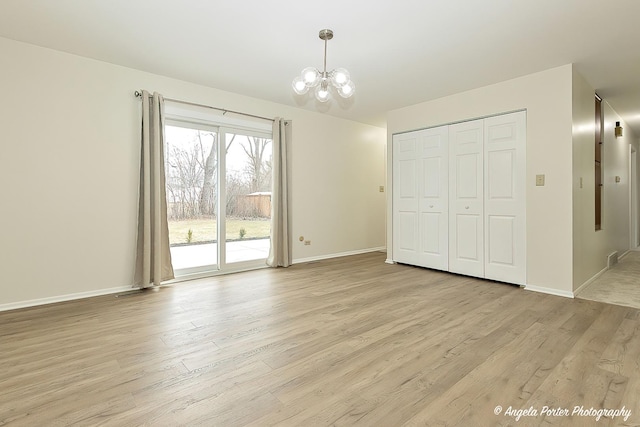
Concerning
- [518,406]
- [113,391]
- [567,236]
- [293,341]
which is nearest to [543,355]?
[518,406]

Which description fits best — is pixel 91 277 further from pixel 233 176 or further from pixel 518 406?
pixel 518 406

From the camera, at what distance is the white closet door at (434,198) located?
465 cm

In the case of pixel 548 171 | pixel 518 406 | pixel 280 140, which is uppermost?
pixel 280 140

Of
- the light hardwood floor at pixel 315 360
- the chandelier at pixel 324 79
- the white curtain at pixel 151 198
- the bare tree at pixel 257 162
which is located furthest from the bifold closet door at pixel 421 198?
the white curtain at pixel 151 198

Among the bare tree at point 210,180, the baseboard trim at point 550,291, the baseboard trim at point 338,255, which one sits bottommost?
the baseboard trim at point 550,291

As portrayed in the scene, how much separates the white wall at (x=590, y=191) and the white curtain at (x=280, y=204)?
3.71m

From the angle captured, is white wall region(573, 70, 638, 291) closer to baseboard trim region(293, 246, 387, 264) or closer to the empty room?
the empty room

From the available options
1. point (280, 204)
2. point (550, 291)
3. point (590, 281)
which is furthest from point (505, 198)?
→ point (280, 204)

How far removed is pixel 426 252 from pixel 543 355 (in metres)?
2.81

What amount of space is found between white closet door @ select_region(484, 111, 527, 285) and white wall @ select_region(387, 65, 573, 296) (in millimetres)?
89

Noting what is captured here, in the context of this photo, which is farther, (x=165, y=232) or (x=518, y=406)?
(x=165, y=232)

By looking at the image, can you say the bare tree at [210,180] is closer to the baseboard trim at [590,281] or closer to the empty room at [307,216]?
the empty room at [307,216]

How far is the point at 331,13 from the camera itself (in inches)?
102

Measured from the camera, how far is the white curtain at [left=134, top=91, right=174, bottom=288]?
146 inches
